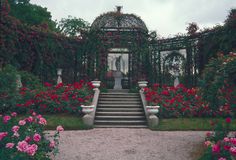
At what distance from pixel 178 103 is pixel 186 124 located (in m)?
1.94

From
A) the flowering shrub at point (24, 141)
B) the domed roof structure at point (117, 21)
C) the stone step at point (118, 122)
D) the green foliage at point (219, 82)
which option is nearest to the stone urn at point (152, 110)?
the stone step at point (118, 122)

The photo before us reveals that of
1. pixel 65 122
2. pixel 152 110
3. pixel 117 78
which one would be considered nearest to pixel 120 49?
pixel 117 78

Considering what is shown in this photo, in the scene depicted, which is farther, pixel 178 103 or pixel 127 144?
pixel 178 103

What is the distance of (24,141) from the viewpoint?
14.7 ft

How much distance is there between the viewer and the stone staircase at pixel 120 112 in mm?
10406

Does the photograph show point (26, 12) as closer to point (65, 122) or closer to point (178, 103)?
point (65, 122)

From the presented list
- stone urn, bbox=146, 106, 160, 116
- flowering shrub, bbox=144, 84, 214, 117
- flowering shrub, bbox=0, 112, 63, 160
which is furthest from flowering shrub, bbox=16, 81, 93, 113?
flowering shrub, bbox=0, 112, 63, 160

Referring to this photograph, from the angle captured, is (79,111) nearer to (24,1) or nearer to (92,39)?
(92,39)

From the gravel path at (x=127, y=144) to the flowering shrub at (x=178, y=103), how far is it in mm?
2098

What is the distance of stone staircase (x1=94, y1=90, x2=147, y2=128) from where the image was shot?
10406 mm

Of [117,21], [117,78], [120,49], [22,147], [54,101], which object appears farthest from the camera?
[117,21]

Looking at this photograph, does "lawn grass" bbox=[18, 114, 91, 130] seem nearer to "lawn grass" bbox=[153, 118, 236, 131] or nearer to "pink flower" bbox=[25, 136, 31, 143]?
"lawn grass" bbox=[153, 118, 236, 131]

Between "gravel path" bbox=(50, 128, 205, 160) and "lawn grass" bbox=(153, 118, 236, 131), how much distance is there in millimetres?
403

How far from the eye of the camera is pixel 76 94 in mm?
11969
